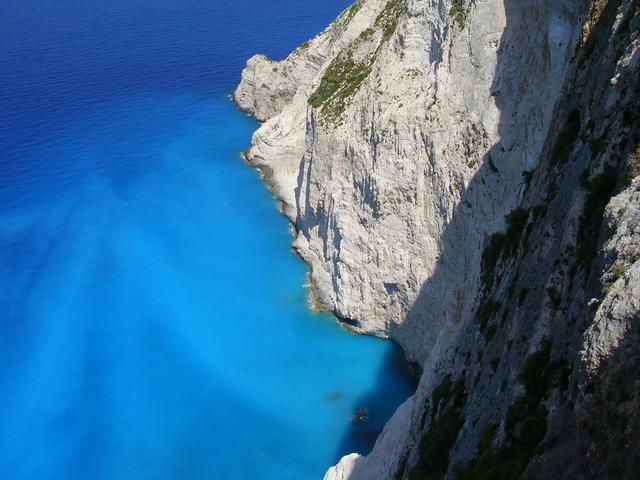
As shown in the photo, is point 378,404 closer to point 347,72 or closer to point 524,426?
point 524,426

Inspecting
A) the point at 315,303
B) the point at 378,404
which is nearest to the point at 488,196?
the point at 378,404

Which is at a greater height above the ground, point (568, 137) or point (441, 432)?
point (568, 137)

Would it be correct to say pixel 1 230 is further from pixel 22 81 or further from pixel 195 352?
pixel 22 81

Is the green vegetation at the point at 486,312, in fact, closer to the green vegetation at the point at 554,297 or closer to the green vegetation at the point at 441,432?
the green vegetation at the point at 441,432

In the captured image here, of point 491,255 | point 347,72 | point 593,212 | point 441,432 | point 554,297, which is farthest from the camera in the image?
point 347,72

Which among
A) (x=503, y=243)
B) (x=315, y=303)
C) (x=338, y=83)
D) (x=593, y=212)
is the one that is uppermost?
(x=593, y=212)

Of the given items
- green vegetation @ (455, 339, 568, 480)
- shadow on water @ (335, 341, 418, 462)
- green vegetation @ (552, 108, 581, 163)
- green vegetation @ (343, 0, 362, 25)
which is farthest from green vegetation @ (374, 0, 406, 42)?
green vegetation @ (455, 339, 568, 480)
